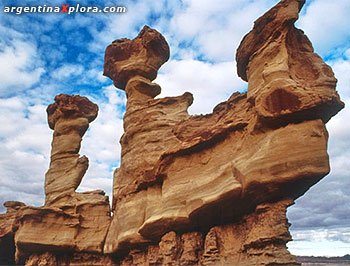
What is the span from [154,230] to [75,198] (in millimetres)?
8441

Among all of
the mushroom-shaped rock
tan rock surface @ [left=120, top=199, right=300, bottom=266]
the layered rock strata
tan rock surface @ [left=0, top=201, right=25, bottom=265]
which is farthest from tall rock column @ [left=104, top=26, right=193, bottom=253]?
tan rock surface @ [left=0, top=201, right=25, bottom=265]

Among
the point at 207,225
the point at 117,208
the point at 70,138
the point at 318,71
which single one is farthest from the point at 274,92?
the point at 70,138

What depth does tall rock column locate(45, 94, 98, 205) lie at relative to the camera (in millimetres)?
20484

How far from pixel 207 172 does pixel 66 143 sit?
13.3 metres

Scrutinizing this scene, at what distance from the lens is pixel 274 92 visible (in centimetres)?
960

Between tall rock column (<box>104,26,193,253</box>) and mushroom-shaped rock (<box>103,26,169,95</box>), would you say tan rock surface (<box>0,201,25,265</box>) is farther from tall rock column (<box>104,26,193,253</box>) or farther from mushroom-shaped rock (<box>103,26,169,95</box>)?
mushroom-shaped rock (<box>103,26,169,95</box>)

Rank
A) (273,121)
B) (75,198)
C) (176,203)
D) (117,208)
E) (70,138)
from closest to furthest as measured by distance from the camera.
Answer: (273,121) → (176,203) → (117,208) → (75,198) → (70,138)

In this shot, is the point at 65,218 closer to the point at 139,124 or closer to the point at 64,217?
the point at 64,217

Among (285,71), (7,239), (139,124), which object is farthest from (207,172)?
(7,239)

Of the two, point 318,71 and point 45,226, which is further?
point 45,226

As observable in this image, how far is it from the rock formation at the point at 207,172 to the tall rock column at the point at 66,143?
0.16 metres

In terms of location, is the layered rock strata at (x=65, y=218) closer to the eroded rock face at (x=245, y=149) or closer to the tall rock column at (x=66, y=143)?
the tall rock column at (x=66, y=143)

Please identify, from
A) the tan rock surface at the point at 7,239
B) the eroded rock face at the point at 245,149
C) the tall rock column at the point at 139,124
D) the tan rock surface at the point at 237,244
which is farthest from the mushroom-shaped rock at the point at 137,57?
the tan rock surface at the point at 7,239

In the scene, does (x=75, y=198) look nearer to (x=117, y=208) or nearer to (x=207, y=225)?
(x=117, y=208)
